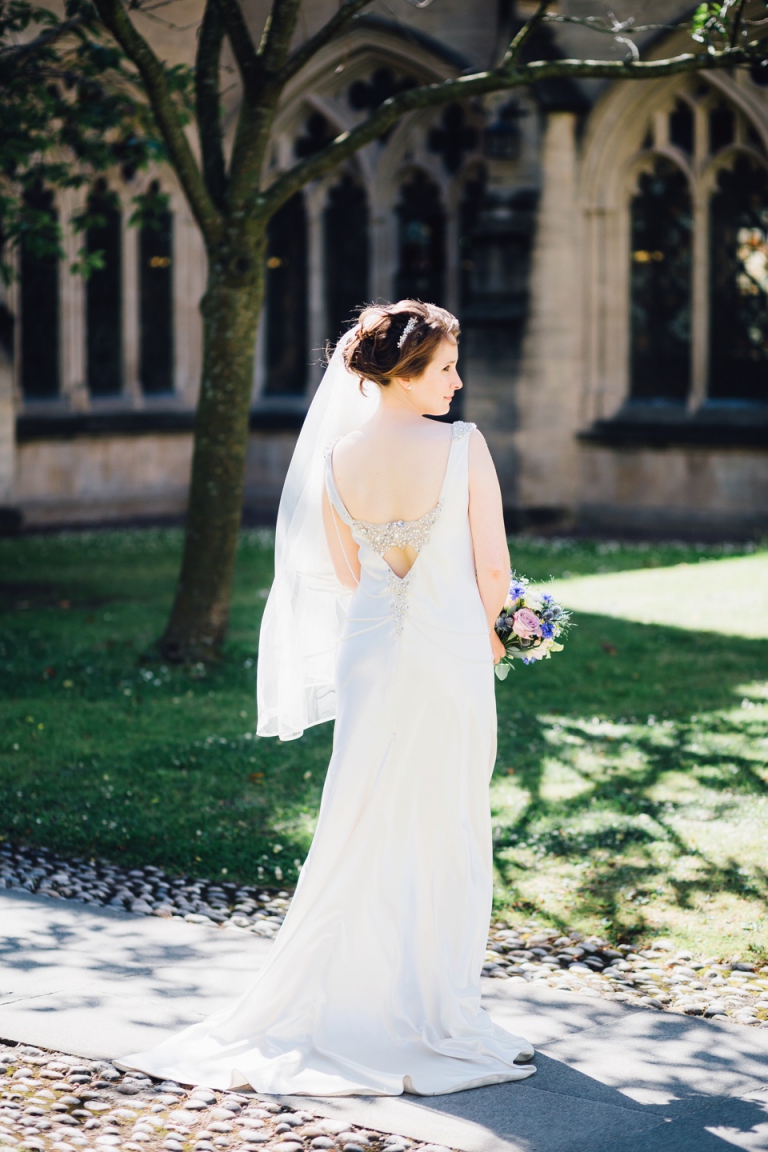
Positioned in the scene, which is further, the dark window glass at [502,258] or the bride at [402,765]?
the dark window glass at [502,258]

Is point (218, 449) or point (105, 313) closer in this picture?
point (218, 449)

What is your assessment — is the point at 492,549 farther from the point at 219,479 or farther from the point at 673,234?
the point at 673,234

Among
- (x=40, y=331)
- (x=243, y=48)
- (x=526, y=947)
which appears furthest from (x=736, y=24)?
(x=40, y=331)

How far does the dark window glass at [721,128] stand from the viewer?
15391mm

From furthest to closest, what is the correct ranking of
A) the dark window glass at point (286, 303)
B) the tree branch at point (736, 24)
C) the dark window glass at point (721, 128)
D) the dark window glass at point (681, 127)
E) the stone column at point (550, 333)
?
the dark window glass at point (286, 303) < the stone column at point (550, 333) < the dark window glass at point (681, 127) < the dark window glass at point (721, 128) < the tree branch at point (736, 24)

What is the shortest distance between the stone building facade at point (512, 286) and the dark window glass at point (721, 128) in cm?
2

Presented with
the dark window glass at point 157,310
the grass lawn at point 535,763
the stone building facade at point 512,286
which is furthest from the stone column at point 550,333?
the dark window glass at point 157,310

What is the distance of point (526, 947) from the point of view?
5.13 metres

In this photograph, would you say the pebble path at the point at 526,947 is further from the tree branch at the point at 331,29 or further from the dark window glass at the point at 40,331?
the dark window glass at the point at 40,331

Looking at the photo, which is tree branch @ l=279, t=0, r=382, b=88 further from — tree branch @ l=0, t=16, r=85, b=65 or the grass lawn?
the grass lawn

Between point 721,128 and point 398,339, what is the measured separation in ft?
41.4

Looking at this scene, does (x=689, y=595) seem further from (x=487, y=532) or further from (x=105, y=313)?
(x=105, y=313)

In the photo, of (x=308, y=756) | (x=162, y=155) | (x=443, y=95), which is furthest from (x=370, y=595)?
(x=162, y=155)

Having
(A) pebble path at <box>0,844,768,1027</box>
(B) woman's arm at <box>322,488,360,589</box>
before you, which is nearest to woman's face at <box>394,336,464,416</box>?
(B) woman's arm at <box>322,488,360,589</box>
